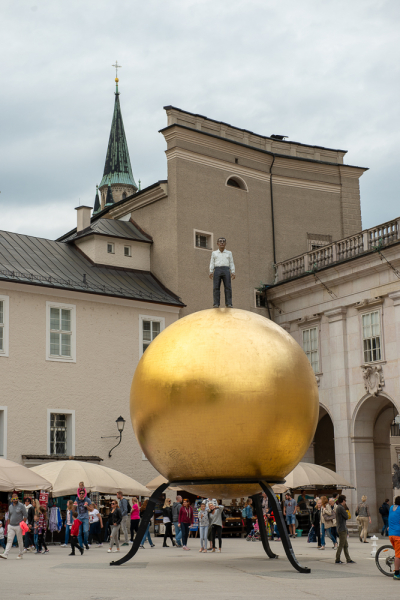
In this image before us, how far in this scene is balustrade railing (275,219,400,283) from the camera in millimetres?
30391

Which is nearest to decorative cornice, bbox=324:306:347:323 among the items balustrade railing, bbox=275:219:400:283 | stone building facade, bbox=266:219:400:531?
stone building facade, bbox=266:219:400:531

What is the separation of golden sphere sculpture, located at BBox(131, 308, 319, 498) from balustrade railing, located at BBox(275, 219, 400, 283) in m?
17.2

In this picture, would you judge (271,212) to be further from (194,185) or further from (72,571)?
(72,571)

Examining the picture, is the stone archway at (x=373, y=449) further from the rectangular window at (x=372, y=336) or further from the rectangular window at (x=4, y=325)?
the rectangular window at (x=4, y=325)

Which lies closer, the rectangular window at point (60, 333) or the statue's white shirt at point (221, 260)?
the statue's white shirt at point (221, 260)

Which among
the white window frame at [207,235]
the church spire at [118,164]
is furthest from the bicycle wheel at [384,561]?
the church spire at [118,164]

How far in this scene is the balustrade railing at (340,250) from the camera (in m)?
30.4

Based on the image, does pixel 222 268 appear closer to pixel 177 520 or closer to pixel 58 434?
pixel 177 520

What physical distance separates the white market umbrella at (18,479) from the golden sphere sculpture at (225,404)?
8290mm

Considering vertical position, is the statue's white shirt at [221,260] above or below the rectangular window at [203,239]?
below

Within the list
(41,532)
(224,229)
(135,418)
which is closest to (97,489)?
(41,532)

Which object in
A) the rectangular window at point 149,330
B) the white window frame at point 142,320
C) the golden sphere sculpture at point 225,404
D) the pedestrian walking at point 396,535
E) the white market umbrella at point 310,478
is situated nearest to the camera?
the golden sphere sculpture at point 225,404

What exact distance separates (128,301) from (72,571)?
693 inches

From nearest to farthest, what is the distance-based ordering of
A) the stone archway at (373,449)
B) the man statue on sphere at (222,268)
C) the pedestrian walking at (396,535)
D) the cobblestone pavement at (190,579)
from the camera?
the cobblestone pavement at (190,579), the pedestrian walking at (396,535), the man statue on sphere at (222,268), the stone archway at (373,449)
